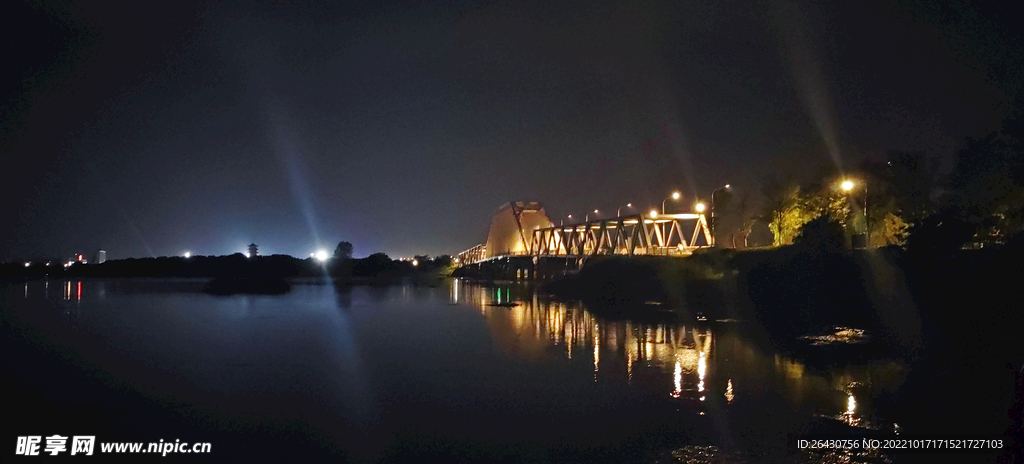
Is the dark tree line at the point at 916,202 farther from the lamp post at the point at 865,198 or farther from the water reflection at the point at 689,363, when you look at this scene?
the water reflection at the point at 689,363

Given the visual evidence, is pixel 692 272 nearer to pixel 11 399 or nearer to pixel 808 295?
pixel 808 295

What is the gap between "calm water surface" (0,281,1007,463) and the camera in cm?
1620

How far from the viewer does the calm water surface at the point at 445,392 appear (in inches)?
638

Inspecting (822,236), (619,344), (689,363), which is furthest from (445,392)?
(822,236)

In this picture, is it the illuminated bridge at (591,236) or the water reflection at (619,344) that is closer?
the water reflection at (619,344)

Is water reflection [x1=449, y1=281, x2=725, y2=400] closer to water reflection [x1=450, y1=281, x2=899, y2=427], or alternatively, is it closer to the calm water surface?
water reflection [x1=450, y1=281, x2=899, y2=427]

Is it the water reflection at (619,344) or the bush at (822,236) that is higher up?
the bush at (822,236)

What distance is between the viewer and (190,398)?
70.8 feet

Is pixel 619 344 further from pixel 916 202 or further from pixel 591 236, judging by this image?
pixel 591 236

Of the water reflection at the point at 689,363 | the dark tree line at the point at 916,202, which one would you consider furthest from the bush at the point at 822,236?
the water reflection at the point at 689,363

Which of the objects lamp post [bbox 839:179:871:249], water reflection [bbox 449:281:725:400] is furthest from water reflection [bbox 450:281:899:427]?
lamp post [bbox 839:179:871:249]

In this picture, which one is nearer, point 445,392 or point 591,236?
point 445,392

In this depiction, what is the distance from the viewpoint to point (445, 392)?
74.2 ft

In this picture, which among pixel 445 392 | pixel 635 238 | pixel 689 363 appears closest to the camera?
pixel 445 392
